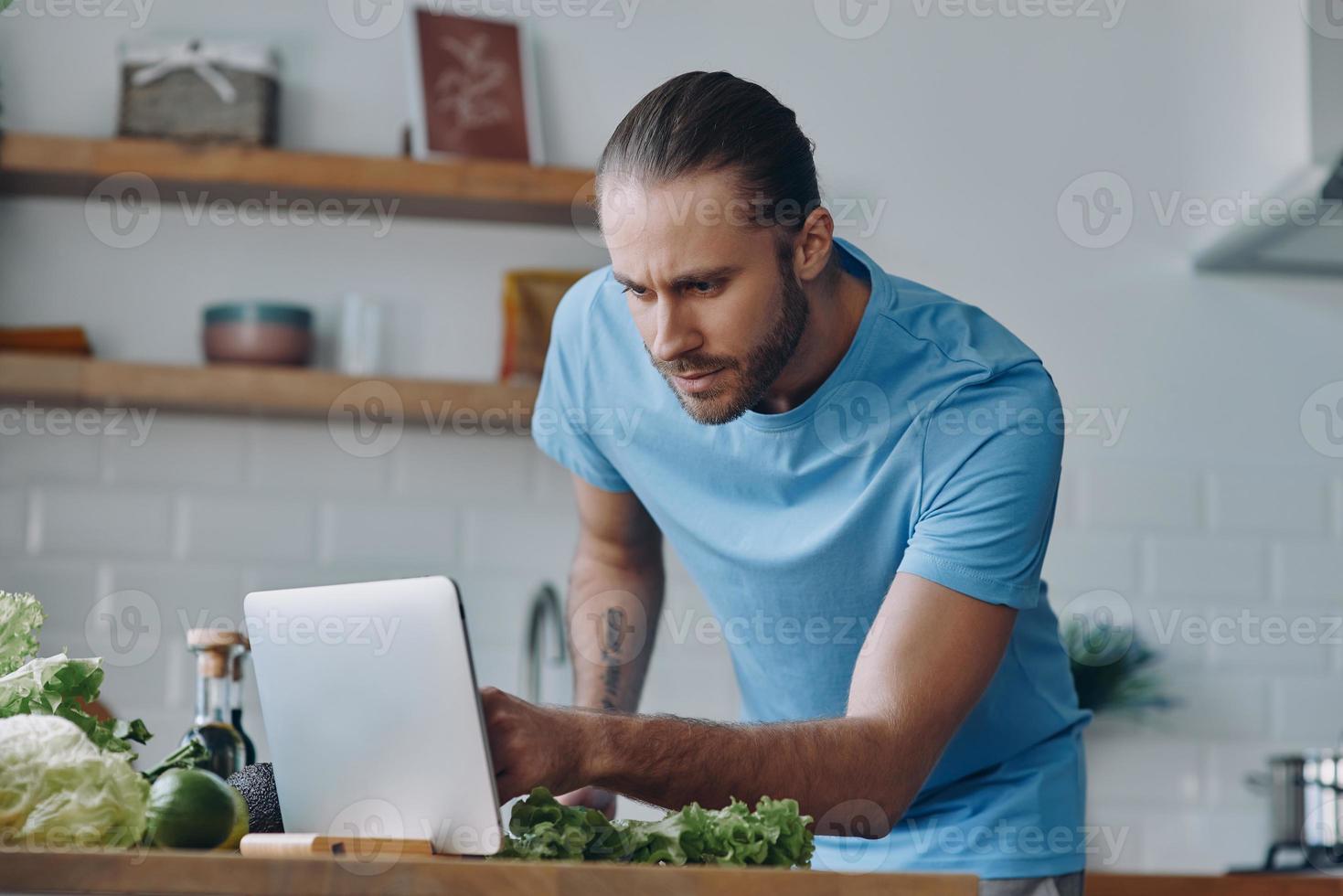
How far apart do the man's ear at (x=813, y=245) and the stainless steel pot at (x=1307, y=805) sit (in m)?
1.53

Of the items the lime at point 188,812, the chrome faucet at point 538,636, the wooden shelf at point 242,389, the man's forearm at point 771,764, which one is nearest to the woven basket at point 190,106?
the wooden shelf at point 242,389

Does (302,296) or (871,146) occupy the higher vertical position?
(871,146)

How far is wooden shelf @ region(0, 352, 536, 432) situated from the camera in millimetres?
2518

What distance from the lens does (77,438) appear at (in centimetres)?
269

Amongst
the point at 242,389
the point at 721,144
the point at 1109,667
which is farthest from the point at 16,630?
the point at 1109,667

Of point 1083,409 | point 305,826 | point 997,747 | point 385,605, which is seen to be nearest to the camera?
point 385,605

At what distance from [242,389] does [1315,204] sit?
187cm

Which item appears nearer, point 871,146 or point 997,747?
point 997,747

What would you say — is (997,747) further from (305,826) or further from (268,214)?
(268,214)

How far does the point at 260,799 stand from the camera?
103 cm

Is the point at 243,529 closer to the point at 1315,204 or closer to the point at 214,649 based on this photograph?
the point at 214,649

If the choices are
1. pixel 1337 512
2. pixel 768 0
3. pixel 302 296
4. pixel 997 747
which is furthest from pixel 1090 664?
pixel 302 296

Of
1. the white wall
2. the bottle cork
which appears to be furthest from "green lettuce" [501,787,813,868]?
the white wall

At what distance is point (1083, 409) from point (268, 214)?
5.42 ft
